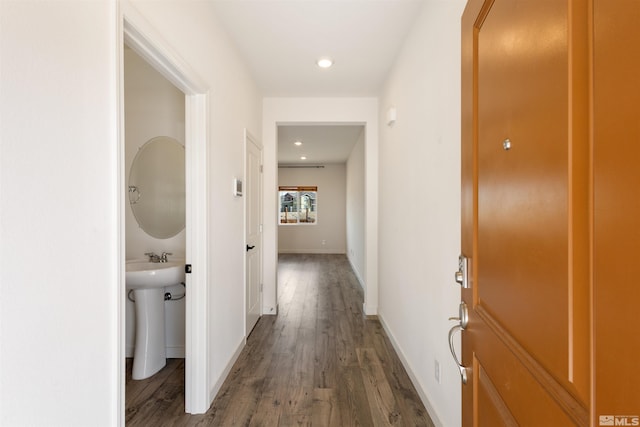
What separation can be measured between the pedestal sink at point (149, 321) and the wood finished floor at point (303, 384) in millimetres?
94

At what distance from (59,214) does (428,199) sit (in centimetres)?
177

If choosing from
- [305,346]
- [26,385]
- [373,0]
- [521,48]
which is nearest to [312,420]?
[305,346]

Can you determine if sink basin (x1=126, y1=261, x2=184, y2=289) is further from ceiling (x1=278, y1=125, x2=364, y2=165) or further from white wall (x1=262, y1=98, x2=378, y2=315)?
ceiling (x1=278, y1=125, x2=364, y2=165)

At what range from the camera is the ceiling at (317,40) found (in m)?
2.07

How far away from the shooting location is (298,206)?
356 inches

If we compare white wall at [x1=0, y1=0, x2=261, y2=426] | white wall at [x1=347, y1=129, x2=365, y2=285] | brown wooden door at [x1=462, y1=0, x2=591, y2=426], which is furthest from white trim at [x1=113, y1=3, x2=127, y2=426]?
white wall at [x1=347, y1=129, x2=365, y2=285]

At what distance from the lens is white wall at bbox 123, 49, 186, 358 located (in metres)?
2.60

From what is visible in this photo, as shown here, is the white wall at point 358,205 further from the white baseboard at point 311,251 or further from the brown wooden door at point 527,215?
the brown wooden door at point 527,215

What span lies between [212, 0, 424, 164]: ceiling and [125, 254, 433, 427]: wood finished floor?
8.57 ft

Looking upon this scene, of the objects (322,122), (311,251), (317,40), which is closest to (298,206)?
(311,251)

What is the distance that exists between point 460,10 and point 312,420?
2.37m

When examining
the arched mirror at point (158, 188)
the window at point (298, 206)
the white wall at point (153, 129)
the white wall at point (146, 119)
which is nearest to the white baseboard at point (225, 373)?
the white wall at point (153, 129)

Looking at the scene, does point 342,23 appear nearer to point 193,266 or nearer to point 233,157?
point 233,157

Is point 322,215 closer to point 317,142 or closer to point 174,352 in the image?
point 317,142
